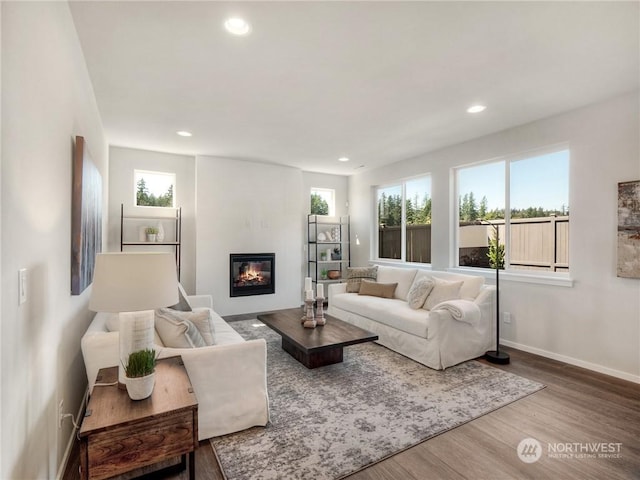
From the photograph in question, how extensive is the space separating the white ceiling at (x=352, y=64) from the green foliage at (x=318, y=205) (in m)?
2.69

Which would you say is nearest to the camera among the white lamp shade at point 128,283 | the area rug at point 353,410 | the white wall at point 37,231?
the white wall at point 37,231

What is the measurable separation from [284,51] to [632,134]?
3269 millimetres

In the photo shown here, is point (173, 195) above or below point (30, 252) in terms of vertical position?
above

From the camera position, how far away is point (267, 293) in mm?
5785

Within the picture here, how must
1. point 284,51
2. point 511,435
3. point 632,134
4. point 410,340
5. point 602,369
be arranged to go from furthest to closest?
1. point 410,340
2. point 602,369
3. point 632,134
4. point 284,51
5. point 511,435

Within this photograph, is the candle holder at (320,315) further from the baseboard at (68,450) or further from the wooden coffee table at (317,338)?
the baseboard at (68,450)

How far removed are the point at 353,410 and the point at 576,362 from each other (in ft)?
8.57

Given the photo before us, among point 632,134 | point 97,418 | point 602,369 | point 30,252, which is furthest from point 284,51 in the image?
point 602,369

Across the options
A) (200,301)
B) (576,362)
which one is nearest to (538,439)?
(576,362)

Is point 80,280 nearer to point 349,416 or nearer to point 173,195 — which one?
point 349,416

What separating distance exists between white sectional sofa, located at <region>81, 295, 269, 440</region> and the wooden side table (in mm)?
383

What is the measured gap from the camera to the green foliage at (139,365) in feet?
5.04

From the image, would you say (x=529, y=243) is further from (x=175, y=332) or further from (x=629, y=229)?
(x=175, y=332)

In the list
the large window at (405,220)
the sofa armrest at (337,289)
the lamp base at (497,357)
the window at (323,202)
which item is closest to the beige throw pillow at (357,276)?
the sofa armrest at (337,289)
